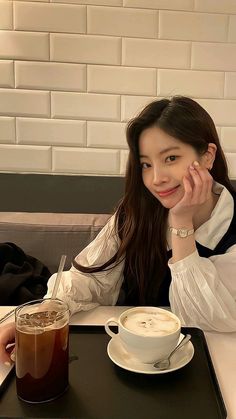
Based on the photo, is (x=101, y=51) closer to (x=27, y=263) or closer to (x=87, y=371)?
(x=27, y=263)

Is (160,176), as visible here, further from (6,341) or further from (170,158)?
(6,341)

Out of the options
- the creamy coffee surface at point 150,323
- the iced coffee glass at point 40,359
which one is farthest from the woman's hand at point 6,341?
the creamy coffee surface at point 150,323

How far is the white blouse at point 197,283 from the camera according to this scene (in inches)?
38.5

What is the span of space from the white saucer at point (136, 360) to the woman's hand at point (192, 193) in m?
0.30

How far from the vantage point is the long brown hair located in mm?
1135

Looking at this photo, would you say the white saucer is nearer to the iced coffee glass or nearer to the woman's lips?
the iced coffee glass

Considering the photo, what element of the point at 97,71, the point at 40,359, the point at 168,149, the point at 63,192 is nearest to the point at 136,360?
the point at 40,359

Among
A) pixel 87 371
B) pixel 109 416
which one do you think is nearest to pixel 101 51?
pixel 87 371

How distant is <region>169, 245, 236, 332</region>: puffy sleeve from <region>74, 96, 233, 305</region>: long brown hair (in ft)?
0.63

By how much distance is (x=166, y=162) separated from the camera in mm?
1076

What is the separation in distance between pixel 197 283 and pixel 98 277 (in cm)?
31

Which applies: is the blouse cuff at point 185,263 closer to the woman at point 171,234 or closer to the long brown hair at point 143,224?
the woman at point 171,234

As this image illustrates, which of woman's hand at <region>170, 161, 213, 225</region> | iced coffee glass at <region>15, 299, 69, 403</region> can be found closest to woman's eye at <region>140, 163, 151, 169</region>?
woman's hand at <region>170, 161, 213, 225</region>

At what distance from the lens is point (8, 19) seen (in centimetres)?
177
